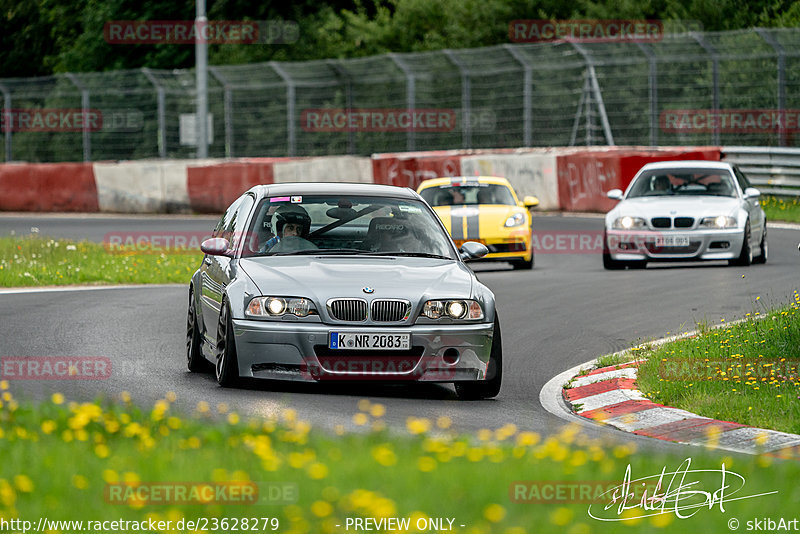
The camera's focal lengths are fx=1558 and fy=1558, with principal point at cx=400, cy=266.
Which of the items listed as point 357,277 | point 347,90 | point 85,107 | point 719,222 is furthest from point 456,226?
point 85,107

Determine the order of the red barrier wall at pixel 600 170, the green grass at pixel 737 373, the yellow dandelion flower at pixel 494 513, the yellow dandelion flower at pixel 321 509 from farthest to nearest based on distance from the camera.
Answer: the red barrier wall at pixel 600 170 → the green grass at pixel 737 373 → the yellow dandelion flower at pixel 321 509 → the yellow dandelion flower at pixel 494 513

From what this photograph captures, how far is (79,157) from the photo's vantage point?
44.3 m

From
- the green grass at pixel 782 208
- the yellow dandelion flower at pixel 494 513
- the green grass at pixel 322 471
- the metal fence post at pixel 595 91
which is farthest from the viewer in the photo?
the metal fence post at pixel 595 91

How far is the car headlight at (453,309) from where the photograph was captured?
966 centimetres

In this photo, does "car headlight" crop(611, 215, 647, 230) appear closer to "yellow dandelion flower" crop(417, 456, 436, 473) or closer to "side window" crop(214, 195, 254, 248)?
"side window" crop(214, 195, 254, 248)

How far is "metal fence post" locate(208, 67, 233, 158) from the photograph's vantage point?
122 feet

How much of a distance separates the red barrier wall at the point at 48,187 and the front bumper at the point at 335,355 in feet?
83.9

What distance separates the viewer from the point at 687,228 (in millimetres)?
19125

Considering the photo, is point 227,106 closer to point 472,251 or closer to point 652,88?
point 652,88

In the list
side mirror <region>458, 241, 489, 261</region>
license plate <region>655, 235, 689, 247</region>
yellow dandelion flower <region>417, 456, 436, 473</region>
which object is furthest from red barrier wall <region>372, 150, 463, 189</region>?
yellow dandelion flower <region>417, 456, 436, 473</region>

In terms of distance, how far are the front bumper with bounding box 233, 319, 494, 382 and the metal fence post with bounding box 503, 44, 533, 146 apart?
23.0m

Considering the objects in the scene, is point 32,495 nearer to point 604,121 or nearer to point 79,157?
point 604,121

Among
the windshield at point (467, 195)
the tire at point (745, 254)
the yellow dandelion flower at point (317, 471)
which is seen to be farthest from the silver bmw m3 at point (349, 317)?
the windshield at point (467, 195)

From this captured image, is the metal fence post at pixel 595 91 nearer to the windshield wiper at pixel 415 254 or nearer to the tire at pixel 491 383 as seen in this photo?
the windshield wiper at pixel 415 254
